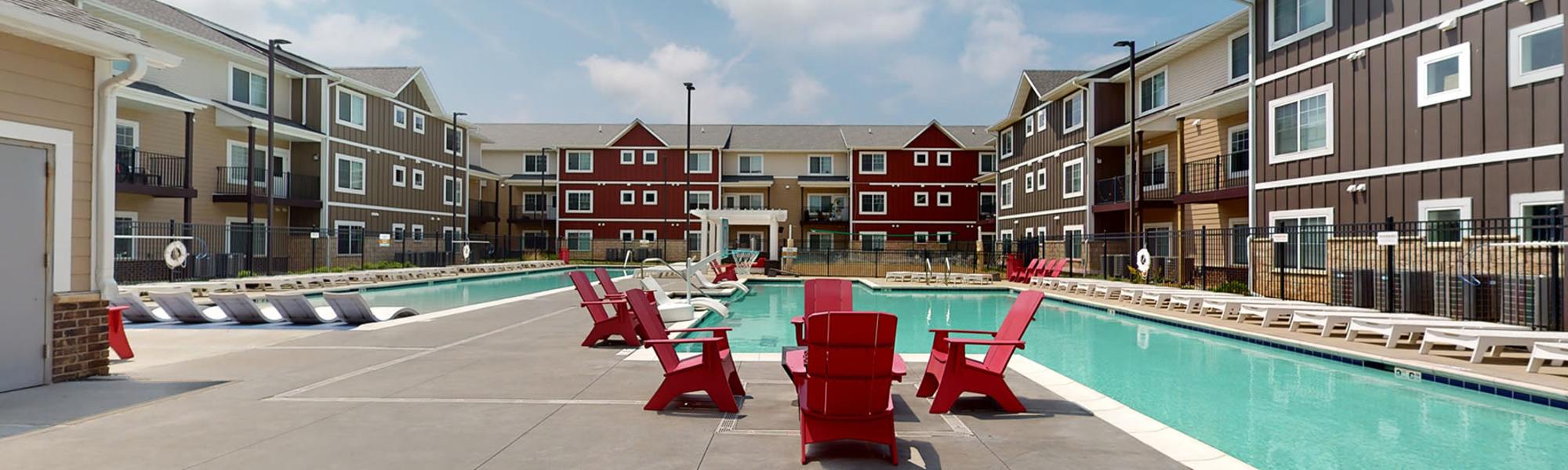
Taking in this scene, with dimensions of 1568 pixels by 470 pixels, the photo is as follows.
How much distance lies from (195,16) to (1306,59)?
3361 centimetres

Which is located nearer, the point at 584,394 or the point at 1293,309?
the point at 584,394

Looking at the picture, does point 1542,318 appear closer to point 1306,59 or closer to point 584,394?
point 1306,59

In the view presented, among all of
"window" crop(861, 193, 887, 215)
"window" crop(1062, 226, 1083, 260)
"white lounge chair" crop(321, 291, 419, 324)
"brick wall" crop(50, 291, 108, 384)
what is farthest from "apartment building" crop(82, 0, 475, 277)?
"window" crop(1062, 226, 1083, 260)

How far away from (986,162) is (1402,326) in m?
36.9

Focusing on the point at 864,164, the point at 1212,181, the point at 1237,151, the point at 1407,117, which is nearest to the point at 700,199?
the point at 864,164

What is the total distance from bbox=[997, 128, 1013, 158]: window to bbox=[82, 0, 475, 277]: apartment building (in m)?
26.2

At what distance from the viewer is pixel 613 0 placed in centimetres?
1730

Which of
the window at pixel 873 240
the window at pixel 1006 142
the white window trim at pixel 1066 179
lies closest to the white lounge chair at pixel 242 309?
the white window trim at pixel 1066 179

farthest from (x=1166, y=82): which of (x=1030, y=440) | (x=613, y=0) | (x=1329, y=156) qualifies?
(x=1030, y=440)

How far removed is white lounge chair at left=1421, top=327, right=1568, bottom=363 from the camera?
8539mm

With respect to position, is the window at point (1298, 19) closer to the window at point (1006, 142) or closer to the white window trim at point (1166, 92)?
the white window trim at point (1166, 92)

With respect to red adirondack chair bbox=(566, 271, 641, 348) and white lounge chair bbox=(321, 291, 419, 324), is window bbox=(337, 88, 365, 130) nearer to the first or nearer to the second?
white lounge chair bbox=(321, 291, 419, 324)

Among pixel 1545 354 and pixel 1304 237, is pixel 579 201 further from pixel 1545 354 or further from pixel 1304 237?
pixel 1545 354

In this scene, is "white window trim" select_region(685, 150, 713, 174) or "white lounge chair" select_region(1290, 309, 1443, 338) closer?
"white lounge chair" select_region(1290, 309, 1443, 338)
